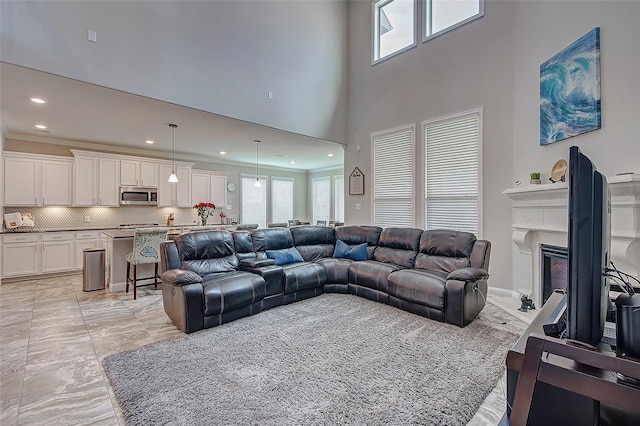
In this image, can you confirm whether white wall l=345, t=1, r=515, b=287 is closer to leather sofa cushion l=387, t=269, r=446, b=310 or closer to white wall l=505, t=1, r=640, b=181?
white wall l=505, t=1, r=640, b=181

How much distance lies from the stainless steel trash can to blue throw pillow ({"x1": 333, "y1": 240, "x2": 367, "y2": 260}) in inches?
149

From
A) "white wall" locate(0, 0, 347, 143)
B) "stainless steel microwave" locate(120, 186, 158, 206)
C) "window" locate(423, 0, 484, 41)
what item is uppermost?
"window" locate(423, 0, 484, 41)

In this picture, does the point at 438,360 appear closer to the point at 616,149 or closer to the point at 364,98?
the point at 616,149

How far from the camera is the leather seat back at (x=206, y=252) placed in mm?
3580

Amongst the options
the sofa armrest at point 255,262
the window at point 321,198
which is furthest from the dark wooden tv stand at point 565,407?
the window at point 321,198

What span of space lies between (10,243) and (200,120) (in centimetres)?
398

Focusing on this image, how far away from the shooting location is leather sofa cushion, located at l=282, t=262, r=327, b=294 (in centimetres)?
386

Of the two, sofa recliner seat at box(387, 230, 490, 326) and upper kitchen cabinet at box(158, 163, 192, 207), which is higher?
upper kitchen cabinet at box(158, 163, 192, 207)

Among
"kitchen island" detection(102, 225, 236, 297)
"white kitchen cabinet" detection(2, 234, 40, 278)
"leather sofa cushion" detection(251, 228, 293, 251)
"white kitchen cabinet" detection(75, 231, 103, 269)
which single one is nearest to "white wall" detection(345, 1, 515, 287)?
"leather sofa cushion" detection(251, 228, 293, 251)

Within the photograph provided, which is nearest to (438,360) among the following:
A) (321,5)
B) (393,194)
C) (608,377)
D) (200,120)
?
(608,377)

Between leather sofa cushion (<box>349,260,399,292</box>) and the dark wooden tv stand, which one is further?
leather sofa cushion (<box>349,260,399,292</box>)

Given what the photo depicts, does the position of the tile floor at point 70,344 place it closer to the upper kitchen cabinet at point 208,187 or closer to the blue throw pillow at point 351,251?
the blue throw pillow at point 351,251

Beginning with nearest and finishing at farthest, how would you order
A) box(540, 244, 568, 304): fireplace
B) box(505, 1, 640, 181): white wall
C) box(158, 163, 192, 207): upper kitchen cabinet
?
box(505, 1, 640, 181): white wall
box(540, 244, 568, 304): fireplace
box(158, 163, 192, 207): upper kitchen cabinet

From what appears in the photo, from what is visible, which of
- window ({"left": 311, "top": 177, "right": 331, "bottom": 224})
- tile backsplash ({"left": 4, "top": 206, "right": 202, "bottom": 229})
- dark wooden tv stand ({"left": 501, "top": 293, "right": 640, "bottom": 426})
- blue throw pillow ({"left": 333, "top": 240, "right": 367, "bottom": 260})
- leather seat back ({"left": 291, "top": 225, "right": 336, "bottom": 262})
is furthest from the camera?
window ({"left": 311, "top": 177, "right": 331, "bottom": 224})
